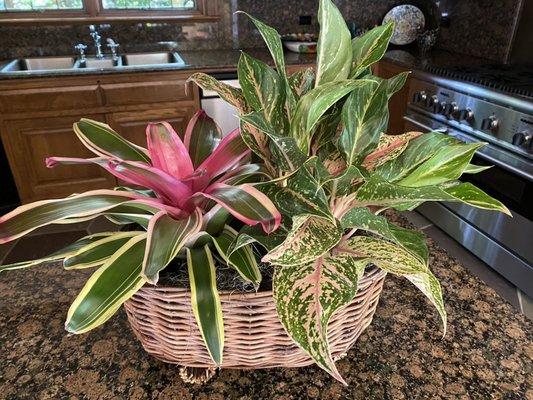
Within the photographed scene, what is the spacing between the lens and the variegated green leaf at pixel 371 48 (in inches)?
21.3

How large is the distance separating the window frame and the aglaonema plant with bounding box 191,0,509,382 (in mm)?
2820

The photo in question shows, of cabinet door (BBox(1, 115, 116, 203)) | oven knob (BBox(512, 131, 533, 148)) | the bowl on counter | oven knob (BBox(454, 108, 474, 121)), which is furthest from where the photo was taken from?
the bowl on counter

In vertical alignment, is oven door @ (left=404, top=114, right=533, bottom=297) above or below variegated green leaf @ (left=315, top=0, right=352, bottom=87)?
below

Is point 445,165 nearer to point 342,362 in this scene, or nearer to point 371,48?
point 371,48

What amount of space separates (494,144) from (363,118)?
76.3 inches

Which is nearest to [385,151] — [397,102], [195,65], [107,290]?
[107,290]

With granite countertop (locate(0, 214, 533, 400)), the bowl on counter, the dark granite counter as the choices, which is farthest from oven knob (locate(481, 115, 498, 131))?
granite countertop (locate(0, 214, 533, 400))

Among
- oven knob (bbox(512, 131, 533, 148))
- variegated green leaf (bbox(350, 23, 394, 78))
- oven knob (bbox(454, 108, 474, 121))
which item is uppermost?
variegated green leaf (bbox(350, 23, 394, 78))

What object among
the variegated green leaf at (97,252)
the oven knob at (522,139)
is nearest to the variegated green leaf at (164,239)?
the variegated green leaf at (97,252)

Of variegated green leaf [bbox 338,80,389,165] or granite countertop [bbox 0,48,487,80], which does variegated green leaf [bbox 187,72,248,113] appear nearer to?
variegated green leaf [bbox 338,80,389,165]

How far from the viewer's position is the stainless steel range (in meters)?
1.99

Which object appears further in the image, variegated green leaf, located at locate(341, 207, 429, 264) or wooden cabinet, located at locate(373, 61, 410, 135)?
wooden cabinet, located at locate(373, 61, 410, 135)

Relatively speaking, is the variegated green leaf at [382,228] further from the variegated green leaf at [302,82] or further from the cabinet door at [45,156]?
the cabinet door at [45,156]

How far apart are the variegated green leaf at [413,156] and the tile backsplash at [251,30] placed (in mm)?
2758
